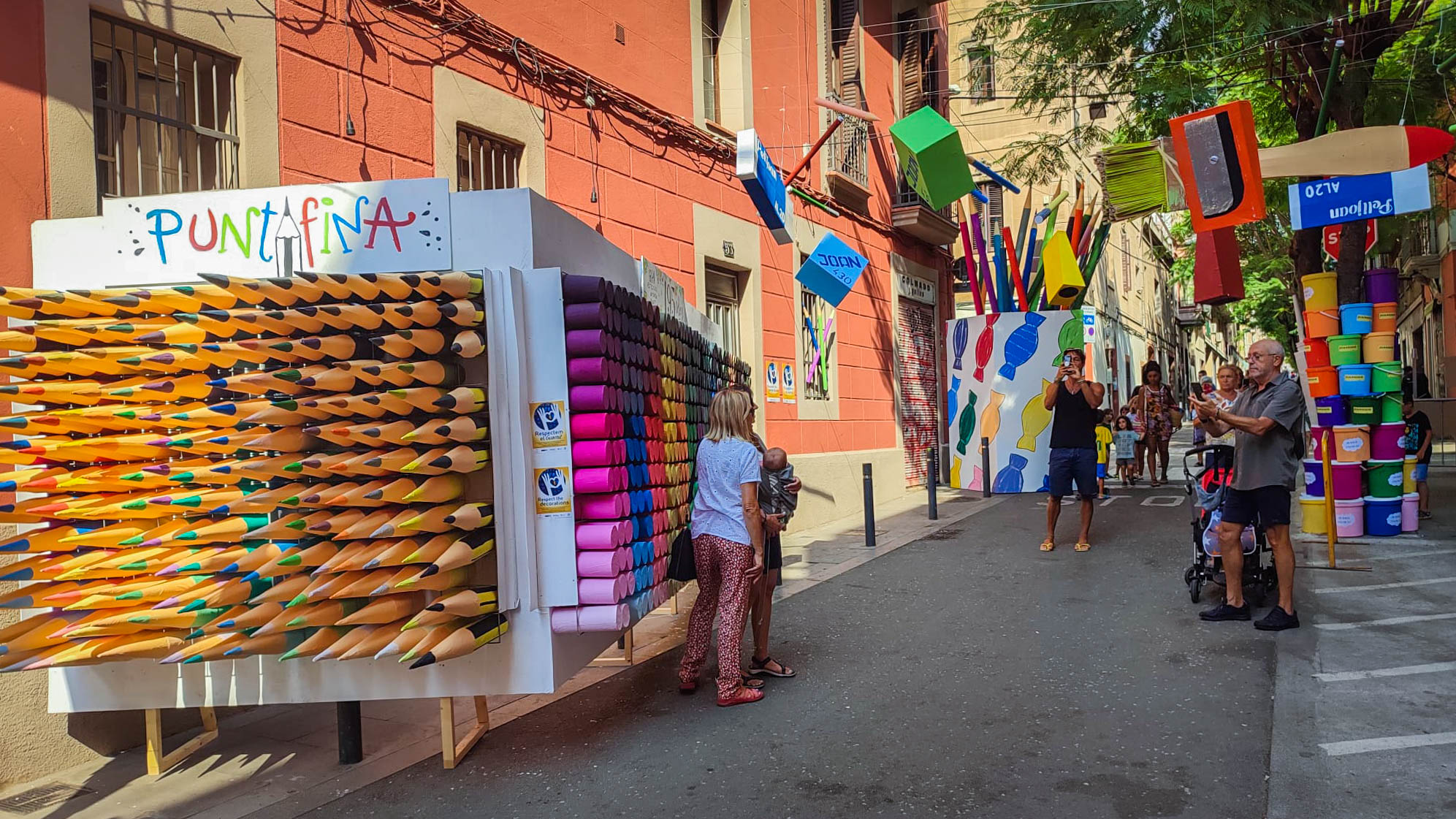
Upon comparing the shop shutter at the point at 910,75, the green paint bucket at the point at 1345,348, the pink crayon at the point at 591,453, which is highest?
the shop shutter at the point at 910,75

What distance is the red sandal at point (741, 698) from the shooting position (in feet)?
17.8

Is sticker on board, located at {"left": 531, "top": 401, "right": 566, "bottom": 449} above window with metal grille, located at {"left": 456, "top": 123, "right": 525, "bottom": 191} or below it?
below

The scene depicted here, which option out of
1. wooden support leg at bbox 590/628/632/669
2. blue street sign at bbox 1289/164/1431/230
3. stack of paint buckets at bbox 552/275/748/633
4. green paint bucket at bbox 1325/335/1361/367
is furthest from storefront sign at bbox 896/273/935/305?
stack of paint buckets at bbox 552/275/748/633

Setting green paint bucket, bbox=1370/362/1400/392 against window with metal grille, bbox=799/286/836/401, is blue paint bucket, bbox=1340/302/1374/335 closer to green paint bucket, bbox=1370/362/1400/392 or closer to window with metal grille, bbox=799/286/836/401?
green paint bucket, bbox=1370/362/1400/392

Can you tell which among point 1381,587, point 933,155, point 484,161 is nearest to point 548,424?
point 484,161

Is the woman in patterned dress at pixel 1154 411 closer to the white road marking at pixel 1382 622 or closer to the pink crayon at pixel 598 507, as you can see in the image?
the white road marking at pixel 1382 622

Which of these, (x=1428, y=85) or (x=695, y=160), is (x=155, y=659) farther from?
(x=1428, y=85)

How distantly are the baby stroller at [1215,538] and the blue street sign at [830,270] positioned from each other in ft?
18.6

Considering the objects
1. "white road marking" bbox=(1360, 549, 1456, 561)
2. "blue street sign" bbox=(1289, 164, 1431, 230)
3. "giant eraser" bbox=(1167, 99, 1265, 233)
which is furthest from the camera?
"white road marking" bbox=(1360, 549, 1456, 561)

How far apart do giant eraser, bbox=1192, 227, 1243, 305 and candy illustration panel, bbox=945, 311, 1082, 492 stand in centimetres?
558

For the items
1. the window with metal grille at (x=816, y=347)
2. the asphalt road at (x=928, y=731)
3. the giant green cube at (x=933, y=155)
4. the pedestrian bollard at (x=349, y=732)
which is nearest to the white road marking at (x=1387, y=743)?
the asphalt road at (x=928, y=731)

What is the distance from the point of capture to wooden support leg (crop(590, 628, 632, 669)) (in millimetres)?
6520

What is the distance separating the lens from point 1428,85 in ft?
37.4

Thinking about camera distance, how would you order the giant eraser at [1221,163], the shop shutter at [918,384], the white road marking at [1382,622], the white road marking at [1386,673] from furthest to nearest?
the shop shutter at [918,384] < the giant eraser at [1221,163] < the white road marking at [1382,622] < the white road marking at [1386,673]
